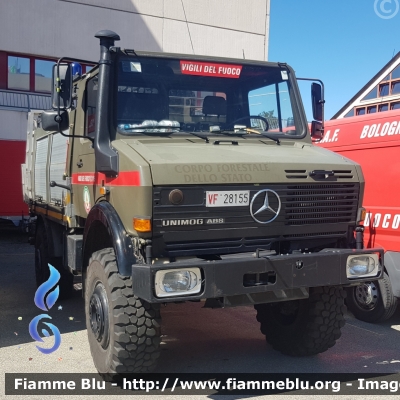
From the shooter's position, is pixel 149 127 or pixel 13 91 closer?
pixel 149 127

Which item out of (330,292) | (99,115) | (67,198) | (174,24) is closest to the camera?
(99,115)

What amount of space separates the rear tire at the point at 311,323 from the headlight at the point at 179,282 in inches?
52.9

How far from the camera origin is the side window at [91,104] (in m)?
4.79

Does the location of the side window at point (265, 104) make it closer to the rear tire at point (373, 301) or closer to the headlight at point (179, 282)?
the headlight at point (179, 282)

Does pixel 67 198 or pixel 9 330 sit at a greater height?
pixel 67 198

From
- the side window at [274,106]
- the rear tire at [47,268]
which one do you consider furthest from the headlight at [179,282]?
the rear tire at [47,268]

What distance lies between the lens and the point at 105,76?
15.1 feet

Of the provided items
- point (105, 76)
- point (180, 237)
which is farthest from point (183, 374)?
point (105, 76)

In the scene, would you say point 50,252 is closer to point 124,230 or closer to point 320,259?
point 124,230

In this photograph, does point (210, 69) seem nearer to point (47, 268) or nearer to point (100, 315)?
point (100, 315)

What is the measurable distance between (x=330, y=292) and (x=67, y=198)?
9.27ft

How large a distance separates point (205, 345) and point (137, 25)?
46.9 ft

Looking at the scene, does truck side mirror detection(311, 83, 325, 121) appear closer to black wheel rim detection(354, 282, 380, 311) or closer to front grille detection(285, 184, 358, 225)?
front grille detection(285, 184, 358, 225)

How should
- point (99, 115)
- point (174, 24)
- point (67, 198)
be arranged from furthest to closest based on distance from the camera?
1. point (174, 24)
2. point (67, 198)
3. point (99, 115)
